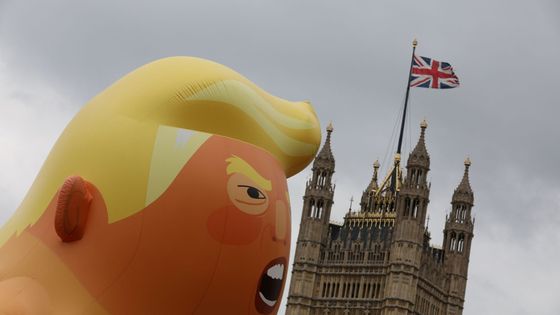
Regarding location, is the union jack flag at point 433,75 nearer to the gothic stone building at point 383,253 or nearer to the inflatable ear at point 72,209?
the gothic stone building at point 383,253

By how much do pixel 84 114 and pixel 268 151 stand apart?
2.67 meters

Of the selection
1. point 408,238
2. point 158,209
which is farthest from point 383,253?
point 158,209

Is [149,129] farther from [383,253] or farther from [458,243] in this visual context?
[458,243]

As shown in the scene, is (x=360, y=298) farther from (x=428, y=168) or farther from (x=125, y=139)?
(x=125, y=139)

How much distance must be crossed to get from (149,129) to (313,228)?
70.9 metres

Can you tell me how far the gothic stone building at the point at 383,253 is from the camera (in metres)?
85.2

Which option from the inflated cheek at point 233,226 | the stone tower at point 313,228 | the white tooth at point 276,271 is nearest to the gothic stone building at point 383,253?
the stone tower at point 313,228

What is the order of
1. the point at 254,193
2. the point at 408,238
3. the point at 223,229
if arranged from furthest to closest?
the point at 408,238 → the point at 254,193 → the point at 223,229

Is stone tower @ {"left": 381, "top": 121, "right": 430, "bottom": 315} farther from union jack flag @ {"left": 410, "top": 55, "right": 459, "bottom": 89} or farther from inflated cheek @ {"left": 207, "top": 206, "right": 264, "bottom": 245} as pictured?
inflated cheek @ {"left": 207, "top": 206, "right": 264, "bottom": 245}

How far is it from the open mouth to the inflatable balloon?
0.02m

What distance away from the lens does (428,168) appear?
86.9 m

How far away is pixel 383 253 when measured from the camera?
87.2 meters

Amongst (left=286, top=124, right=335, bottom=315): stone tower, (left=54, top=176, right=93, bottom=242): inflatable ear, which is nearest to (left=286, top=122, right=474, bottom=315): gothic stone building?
(left=286, top=124, right=335, bottom=315): stone tower

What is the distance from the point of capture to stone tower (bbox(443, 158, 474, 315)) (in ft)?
289
